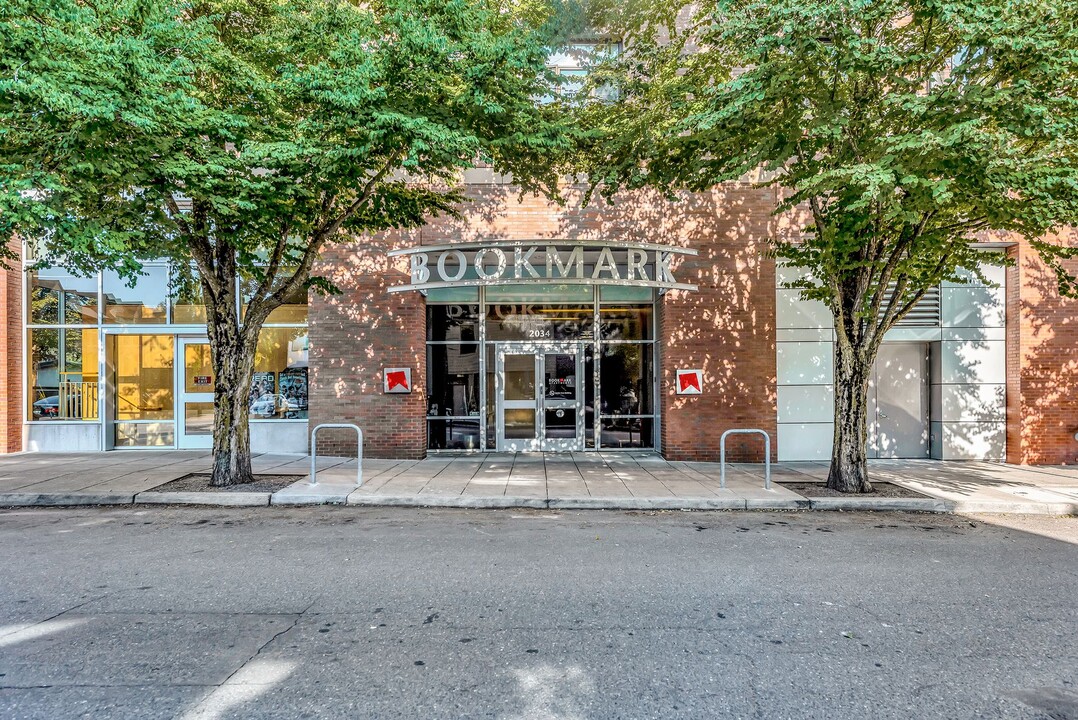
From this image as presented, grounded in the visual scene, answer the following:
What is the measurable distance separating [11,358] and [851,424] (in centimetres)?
1699

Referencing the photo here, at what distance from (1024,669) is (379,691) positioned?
12.6ft

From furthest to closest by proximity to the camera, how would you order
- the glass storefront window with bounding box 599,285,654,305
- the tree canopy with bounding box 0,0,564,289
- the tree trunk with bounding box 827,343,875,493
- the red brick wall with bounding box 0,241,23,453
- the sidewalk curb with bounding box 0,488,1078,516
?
the glass storefront window with bounding box 599,285,654,305 < the red brick wall with bounding box 0,241,23,453 < the tree trunk with bounding box 827,343,875,493 < the sidewalk curb with bounding box 0,488,1078,516 < the tree canopy with bounding box 0,0,564,289

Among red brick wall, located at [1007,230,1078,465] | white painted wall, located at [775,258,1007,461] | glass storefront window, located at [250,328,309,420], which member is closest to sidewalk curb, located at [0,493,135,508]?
glass storefront window, located at [250,328,309,420]

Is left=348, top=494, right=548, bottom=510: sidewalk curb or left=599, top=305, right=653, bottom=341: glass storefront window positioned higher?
left=599, top=305, right=653, bottom=341: glass storefront window

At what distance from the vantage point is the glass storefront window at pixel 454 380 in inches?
478

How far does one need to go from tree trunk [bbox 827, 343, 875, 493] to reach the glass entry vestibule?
167 inches

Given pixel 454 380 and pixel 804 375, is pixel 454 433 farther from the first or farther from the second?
pixel 804 375

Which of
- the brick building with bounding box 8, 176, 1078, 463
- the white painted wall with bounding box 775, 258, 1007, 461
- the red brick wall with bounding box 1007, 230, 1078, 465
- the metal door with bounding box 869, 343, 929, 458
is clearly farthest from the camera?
the metal door with bounding box 869, 343, 929, 458

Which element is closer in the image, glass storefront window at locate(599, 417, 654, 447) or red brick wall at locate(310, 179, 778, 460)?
red brick wall at locate(310, 179, 778, 460)

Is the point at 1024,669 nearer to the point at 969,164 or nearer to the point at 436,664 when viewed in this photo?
the point at 436,664

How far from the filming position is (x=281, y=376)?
12242mm

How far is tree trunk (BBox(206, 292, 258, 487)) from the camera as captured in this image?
27.6ft

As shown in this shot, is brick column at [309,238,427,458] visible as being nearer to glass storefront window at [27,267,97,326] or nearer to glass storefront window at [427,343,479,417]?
glass storefront window at [427,343,479,417]

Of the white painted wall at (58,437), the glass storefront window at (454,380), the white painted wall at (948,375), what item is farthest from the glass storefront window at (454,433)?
the white painted wall at (58,437)
